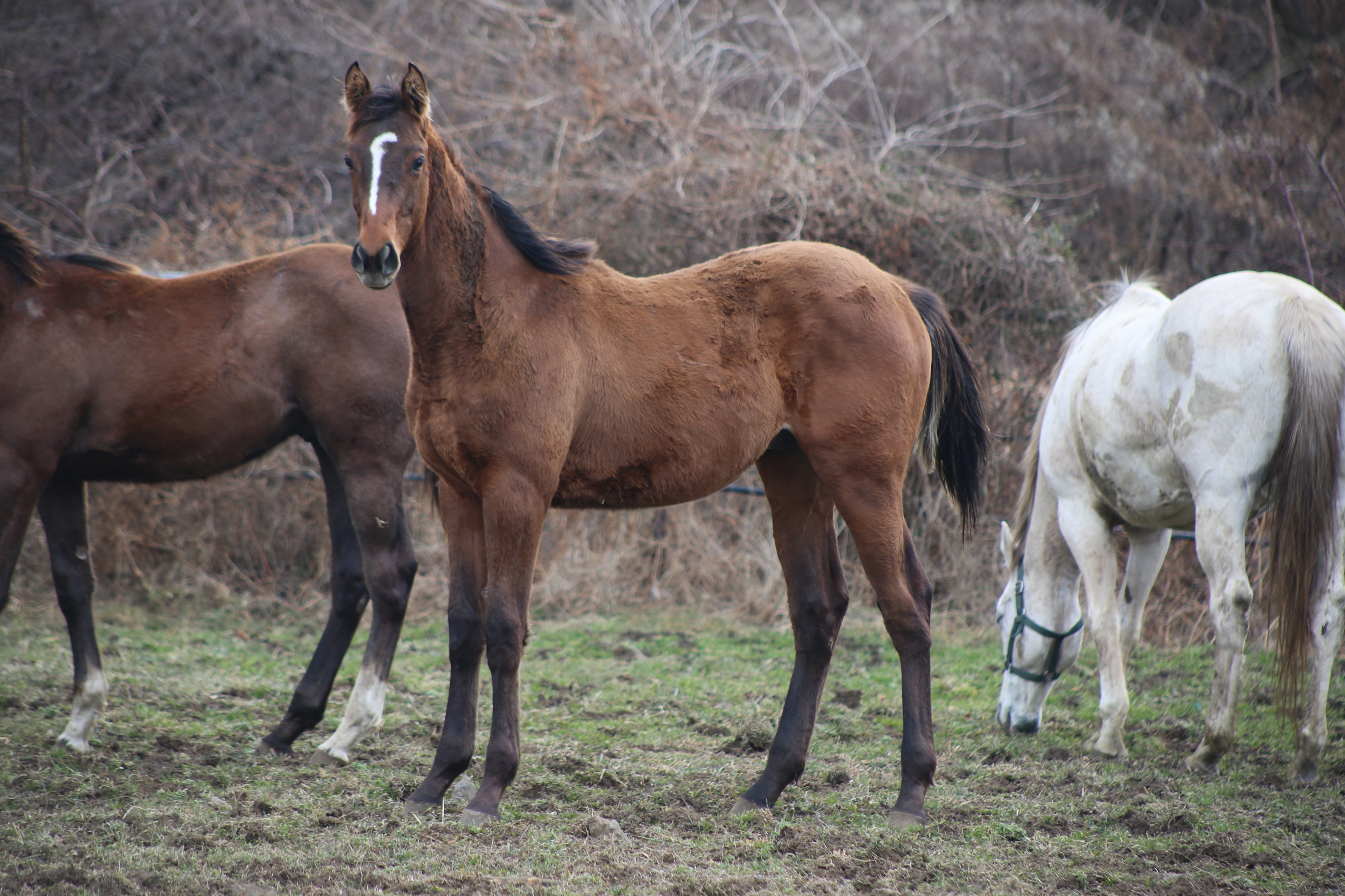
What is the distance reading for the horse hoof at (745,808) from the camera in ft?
10.8

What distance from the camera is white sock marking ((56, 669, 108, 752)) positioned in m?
3.94

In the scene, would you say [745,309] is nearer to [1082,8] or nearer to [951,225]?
[951,225]

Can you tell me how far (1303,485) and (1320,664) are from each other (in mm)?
682

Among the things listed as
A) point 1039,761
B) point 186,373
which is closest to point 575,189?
point 186,373

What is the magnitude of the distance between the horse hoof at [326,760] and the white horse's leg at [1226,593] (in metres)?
3.32

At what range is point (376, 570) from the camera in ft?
13.1

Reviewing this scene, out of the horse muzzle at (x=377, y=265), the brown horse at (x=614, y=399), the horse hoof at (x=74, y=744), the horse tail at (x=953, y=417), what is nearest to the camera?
the horse muzzle at (x=377, y=265)

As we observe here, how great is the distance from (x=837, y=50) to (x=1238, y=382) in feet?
27.7

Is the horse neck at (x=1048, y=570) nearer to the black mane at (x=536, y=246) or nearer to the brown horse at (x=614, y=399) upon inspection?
the brown horse at (x=614, y=399)

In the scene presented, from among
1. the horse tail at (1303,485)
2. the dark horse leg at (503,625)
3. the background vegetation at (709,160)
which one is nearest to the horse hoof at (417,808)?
the dark horse leg at (503,625)

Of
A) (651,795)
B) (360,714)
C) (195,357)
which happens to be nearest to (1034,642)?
(651,795)

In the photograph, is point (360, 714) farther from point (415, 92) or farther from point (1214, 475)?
point (1214, 475)

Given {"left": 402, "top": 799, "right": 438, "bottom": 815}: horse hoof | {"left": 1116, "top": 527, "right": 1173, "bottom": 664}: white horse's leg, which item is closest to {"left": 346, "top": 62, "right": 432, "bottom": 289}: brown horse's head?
{"left": 402, "top": 799, "right": 438, "bottom": 815}: horse hoof

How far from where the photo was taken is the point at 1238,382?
3.77 m
